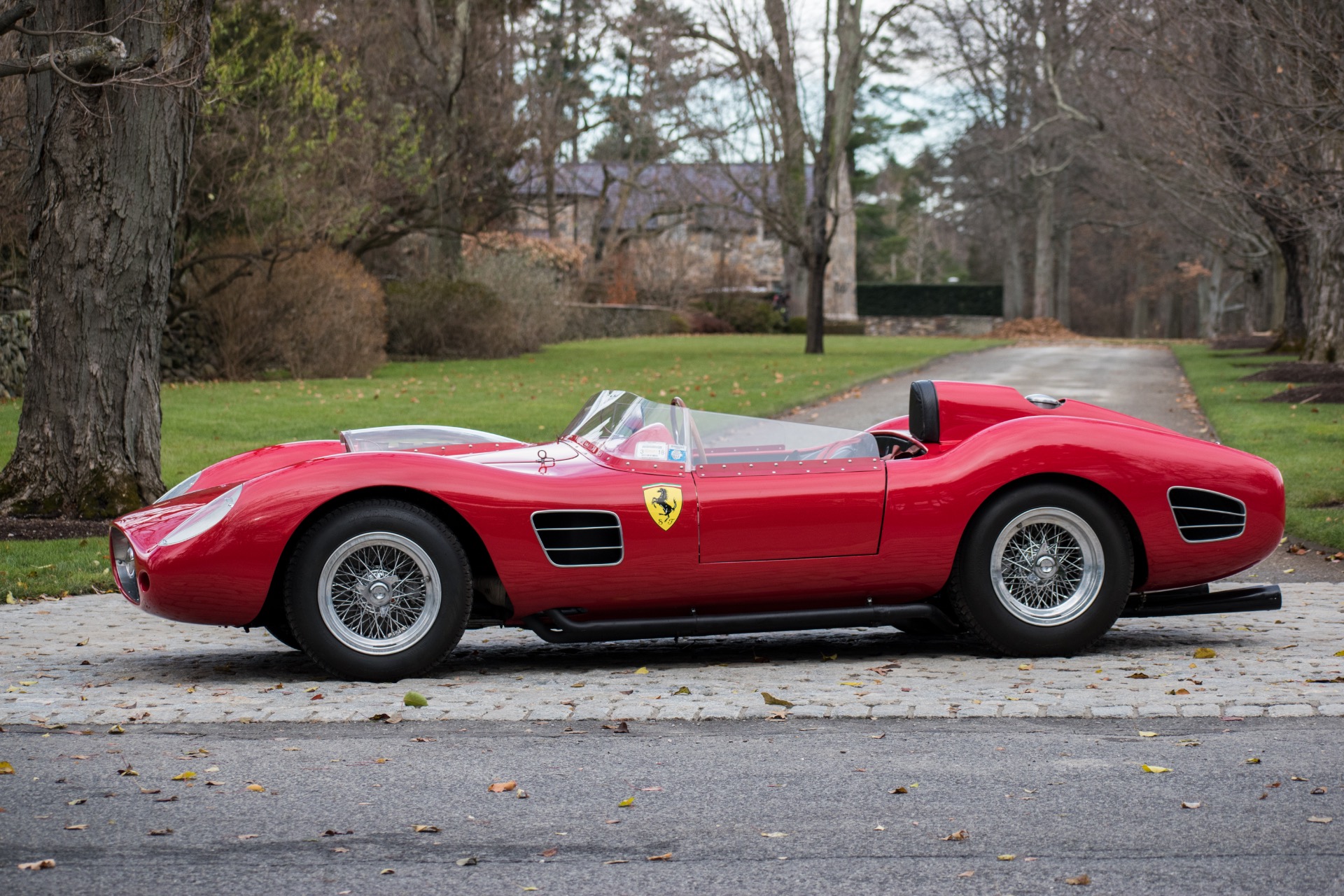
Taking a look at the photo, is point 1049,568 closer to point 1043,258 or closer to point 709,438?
point 709,438

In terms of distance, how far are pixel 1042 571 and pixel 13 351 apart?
17781mm

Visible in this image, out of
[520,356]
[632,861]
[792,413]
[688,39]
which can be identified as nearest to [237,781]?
[632,861]

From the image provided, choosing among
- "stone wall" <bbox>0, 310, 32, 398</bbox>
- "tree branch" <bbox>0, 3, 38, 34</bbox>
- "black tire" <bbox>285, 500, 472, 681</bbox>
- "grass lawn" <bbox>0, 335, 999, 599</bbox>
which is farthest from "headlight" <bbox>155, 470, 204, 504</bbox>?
"stone wall" <bbox>0, 310, 32, 398</bbox>

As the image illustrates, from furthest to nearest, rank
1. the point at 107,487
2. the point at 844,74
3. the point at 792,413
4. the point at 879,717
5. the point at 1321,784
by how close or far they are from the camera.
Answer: the point at 844,74
the point at 792,413
the point at 107,487
the point at 879,717
the point at 1321,784

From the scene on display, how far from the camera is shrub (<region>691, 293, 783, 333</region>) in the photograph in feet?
174

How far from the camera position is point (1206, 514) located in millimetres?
5746

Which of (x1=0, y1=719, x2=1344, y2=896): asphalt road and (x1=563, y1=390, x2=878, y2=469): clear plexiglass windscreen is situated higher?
(x1=563, y1=390, x2=878, y2=469): clear plexiglass windscreen

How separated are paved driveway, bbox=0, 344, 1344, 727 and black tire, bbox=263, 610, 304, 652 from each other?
12cm

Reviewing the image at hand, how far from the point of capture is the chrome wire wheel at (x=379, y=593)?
17.1ft

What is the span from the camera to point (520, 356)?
107 feet

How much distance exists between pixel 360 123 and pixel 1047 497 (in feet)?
73.4

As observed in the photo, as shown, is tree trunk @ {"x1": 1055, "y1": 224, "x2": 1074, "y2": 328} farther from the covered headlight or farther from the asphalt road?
the asphalt road

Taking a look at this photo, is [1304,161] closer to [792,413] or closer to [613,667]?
[792,413]

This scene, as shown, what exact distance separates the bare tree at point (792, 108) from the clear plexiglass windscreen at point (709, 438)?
24.7 metres
